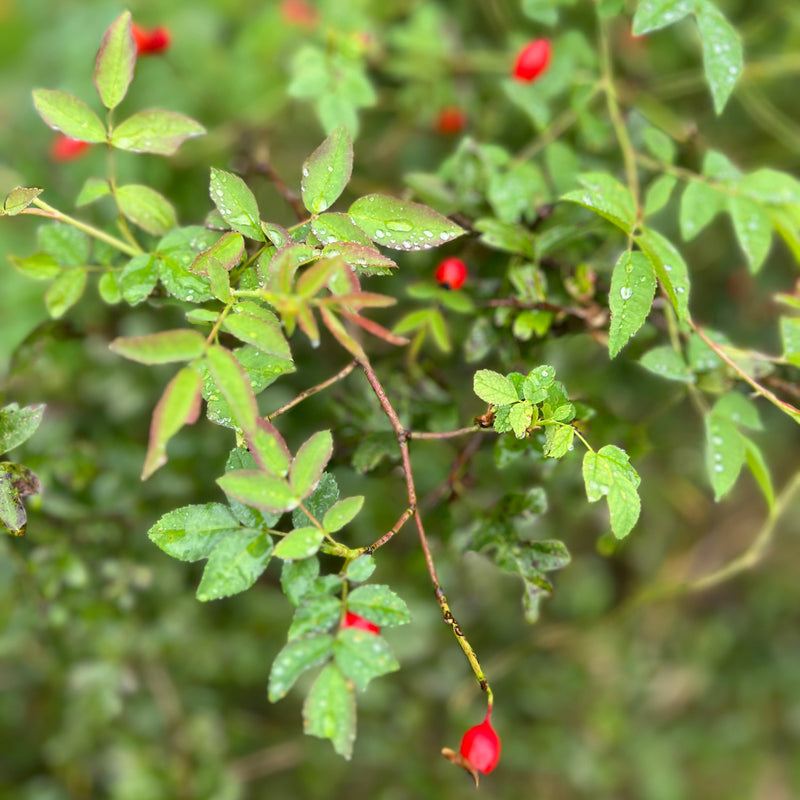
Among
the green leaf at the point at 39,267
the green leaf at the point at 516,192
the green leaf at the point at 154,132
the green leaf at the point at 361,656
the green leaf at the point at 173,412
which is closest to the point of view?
the green leaf at the point at 173,412

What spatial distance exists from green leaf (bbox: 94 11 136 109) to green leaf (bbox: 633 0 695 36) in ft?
2.40

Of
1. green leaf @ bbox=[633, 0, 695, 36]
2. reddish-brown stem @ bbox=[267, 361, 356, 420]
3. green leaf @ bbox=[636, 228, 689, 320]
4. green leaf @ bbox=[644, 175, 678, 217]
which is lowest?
reddish-brown stem @ bbox=[267, 361, 356, 420]

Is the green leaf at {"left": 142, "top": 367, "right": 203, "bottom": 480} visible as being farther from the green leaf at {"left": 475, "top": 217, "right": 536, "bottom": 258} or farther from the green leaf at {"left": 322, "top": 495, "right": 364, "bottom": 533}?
the green leaf at {"left": 475, "top": 217, "right": 536, "bottom": 258}

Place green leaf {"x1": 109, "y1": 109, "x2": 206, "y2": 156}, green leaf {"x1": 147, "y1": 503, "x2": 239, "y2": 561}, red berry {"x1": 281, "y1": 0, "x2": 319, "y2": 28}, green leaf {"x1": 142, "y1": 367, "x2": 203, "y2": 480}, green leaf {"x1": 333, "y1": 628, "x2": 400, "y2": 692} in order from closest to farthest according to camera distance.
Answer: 1. green leaf {"x1": 142, "y1": 367, "x2": 203, "y2": 480}
2. green leaf {"x1": 333, "y1": 628, "x2": 400, "y2": 692}
3. green leaf {"x1": 147, "y1": 503, "x2": 239, "y2": 561}
4. green leaf {"x1": 109, "y1": 109, "x2": 206, "y2": 156}
5. red berry {"x1": 281, "y1": 0, "x2": 319, "y2": 28}

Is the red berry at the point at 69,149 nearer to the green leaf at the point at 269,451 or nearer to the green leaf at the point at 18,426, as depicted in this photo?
the green leaf at the point at 18,426

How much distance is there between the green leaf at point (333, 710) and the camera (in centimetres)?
81

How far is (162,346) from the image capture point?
781mm

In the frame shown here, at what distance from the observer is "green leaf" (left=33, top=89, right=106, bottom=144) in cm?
100

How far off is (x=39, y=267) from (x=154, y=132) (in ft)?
0.96

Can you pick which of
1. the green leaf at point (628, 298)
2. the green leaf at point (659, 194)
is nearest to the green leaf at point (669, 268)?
the green leaf at point (628, 298)

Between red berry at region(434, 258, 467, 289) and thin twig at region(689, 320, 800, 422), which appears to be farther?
red berry at region(434, 258, 467, 289)

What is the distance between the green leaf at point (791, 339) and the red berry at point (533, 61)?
690mm

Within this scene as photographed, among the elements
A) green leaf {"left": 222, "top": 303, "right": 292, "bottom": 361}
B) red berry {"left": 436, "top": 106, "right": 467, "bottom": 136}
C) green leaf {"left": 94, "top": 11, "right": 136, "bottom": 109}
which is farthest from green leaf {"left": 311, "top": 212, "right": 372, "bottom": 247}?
red berry {"left": 436, "top": 106, "right": 467, "bottom": 136}

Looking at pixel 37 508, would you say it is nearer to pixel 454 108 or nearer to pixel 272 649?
pixel 272 649
